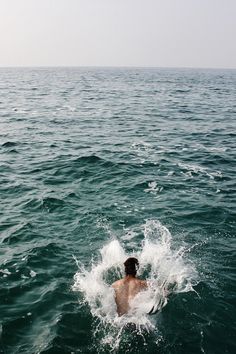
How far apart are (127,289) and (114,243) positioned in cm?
344

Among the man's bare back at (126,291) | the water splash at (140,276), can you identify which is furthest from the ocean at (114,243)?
the man's bare back at (126,291)

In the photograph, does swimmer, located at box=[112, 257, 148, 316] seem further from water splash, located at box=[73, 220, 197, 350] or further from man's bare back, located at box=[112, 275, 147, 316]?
water splash, located at box=[73, 220, 197, 350]

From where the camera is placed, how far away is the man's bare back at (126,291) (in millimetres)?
9094

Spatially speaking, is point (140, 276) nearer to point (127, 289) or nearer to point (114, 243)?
point (114, 243)

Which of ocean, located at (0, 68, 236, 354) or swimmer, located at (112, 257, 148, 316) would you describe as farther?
swimmer, located at (112, 257, 148, 316)

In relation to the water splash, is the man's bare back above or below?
above

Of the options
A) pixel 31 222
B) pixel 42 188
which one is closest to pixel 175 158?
pixel 42 188

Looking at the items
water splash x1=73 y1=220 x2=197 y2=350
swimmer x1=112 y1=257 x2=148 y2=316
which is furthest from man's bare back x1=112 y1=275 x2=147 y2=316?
water splash x1=73 y1=220 x2=197 y2=350

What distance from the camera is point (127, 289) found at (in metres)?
9.24

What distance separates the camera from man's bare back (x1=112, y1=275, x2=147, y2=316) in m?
9.09

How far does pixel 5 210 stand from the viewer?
1522 centimetres

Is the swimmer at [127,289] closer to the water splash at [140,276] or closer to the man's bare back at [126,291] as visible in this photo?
the man's bare back at [126,291]

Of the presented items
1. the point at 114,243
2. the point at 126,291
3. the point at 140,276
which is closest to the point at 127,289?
the point at 126,291

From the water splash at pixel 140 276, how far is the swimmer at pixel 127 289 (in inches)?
5.0
